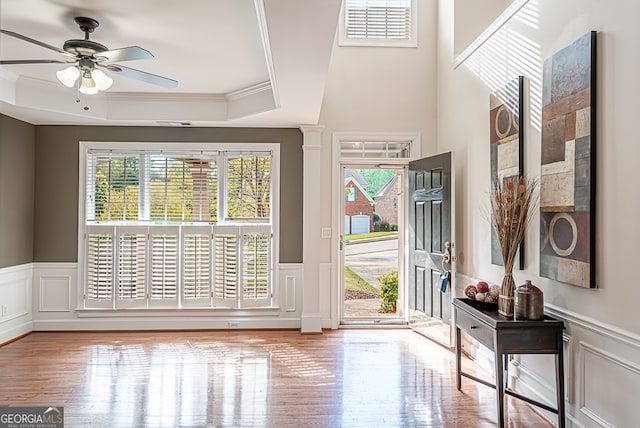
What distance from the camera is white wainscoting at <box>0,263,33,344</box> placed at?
15.1 feet

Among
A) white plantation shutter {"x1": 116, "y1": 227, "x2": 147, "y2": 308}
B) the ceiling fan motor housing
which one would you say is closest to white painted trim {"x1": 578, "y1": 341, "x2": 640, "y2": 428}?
the ceiling fan motor housing

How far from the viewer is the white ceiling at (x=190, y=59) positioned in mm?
2707

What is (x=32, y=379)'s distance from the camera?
354 cm

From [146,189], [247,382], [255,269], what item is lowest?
[247,382]

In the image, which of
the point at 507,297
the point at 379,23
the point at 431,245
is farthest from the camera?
the point at 379,23

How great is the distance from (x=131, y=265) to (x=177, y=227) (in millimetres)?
689

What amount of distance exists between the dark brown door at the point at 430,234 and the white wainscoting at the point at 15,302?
4.42 m

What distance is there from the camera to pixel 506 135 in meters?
3.36

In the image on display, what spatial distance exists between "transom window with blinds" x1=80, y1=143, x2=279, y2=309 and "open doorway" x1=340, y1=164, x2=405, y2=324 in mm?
1155

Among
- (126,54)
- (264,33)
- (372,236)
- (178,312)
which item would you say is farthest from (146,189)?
(264,33)

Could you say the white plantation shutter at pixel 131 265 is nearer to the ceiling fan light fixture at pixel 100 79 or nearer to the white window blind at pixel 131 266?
the white window blind at pixel 131 266

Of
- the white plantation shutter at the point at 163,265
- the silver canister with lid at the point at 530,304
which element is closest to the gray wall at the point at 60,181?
the white plantation shutter at the point at 163,265

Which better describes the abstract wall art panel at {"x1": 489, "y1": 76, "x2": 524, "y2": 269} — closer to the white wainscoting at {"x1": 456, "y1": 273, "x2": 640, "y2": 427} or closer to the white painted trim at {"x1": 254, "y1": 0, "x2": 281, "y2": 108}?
the white wainscoting at {"x1": 456, "y1": 273, "x2": 640, "y2": 427}

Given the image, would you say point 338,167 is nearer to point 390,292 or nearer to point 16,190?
point 390,292
